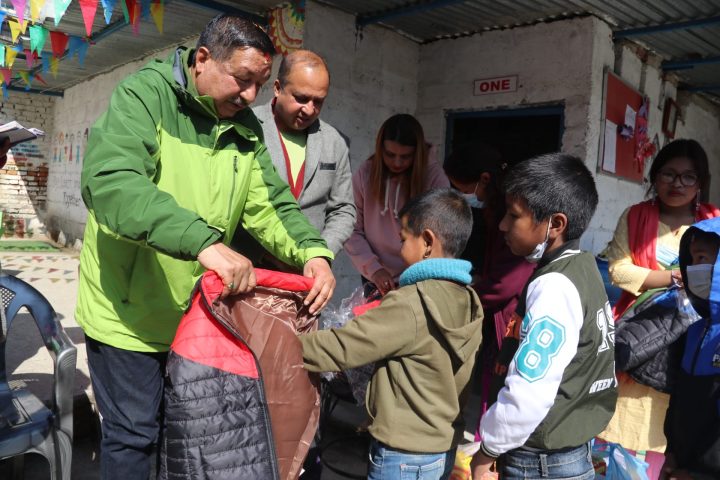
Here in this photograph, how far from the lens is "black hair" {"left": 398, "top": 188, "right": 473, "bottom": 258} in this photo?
2.09 meters

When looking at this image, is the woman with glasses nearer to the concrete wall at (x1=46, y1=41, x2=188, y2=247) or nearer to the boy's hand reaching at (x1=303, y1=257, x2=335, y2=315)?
the boy's hand reaching at (x1=303, y1=257, x2=335, y2=315)

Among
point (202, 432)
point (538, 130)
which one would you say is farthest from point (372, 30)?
point (202, 432)

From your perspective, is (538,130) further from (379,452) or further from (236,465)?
(236,465)

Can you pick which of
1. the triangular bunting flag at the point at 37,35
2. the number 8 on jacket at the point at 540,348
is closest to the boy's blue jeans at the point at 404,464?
the number 8 on jacket at the point at 540,348

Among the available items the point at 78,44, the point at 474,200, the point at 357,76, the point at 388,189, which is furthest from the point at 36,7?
the point at 474,200

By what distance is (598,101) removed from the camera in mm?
5277

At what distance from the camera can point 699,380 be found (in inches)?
75.0

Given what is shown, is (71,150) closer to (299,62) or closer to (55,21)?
(55,21)

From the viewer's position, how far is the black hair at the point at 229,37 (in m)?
1.72

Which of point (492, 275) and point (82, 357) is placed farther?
point (82, 357)

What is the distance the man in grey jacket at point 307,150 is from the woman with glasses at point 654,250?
1.43 meters

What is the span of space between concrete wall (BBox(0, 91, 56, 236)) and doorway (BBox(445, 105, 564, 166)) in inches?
410

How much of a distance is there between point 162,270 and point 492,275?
1689mm

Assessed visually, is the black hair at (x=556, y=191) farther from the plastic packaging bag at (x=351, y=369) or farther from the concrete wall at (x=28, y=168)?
the concrete wall at (x=28, y=168)
